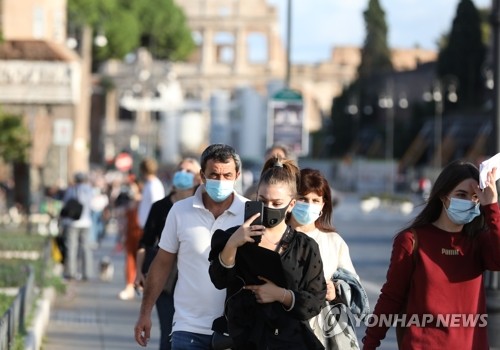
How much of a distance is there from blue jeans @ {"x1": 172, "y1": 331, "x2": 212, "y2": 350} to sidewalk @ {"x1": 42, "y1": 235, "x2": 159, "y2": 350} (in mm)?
6733

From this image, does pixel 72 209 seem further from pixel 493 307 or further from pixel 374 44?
pixel 374 44

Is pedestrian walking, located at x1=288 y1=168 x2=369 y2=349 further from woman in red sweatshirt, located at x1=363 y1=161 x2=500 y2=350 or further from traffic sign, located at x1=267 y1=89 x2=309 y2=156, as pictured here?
traffic sign, located at x1=267 y1=89 x2=309 y2=156

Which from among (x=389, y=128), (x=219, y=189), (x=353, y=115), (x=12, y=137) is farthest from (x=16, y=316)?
(x=353, y=115)

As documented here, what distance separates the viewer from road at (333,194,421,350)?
74.4 ft

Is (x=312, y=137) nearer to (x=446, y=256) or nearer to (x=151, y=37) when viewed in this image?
(x=151, y=37)

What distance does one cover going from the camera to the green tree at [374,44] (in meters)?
126

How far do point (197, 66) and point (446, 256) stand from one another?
162016mm

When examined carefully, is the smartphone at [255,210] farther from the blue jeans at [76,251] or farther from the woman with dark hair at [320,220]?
the blue jeans at [76,251]

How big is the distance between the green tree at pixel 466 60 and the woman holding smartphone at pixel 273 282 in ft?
275

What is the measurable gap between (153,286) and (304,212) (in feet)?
2.97

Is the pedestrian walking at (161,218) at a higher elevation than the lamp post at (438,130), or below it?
higher

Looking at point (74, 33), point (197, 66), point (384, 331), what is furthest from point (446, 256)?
point (197, 66)

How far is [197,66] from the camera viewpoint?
16912 centimetres

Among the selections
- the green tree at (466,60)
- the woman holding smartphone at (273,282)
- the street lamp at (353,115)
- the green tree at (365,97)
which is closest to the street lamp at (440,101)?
the green tree at (466,60)
